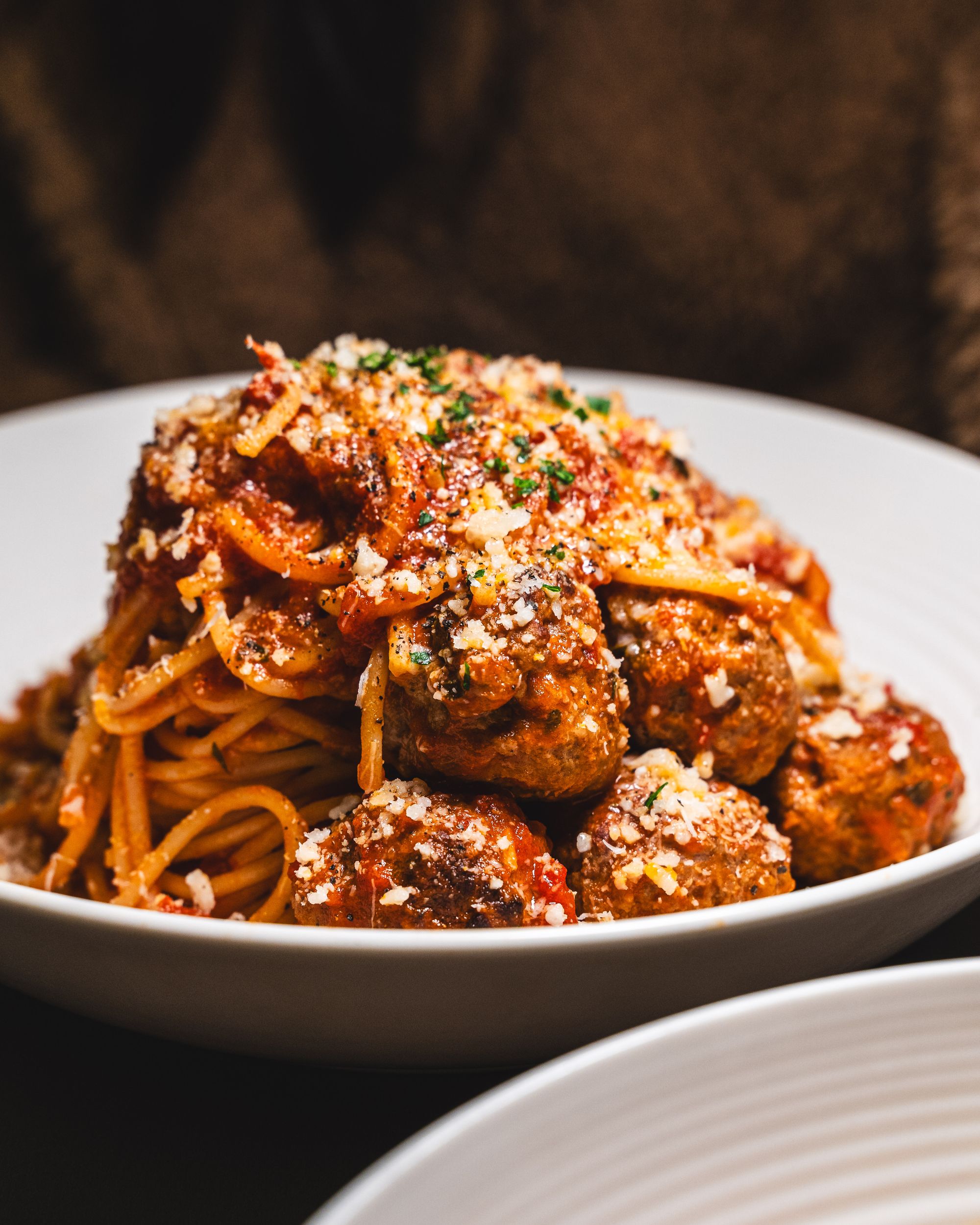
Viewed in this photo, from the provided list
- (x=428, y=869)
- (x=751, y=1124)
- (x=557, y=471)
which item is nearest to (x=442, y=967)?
(x=428, y=869)

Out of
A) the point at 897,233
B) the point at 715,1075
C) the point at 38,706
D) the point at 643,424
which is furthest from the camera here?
the point at 897,233

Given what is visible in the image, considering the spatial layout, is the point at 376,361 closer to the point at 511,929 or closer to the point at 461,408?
the point at 461,408

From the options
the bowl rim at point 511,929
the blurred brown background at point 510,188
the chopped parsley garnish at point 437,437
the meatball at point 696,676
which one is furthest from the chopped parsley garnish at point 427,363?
the blurred brown background at point 510,188

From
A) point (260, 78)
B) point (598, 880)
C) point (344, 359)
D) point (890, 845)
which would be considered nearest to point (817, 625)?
point (890, 845)

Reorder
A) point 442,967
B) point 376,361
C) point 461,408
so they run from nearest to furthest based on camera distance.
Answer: point 442,967
point 461,408
point 376,361

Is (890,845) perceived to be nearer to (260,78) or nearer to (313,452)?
(313,452)

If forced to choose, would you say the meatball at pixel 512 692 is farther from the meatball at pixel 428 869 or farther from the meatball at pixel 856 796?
the meatball at pixel 856 796
